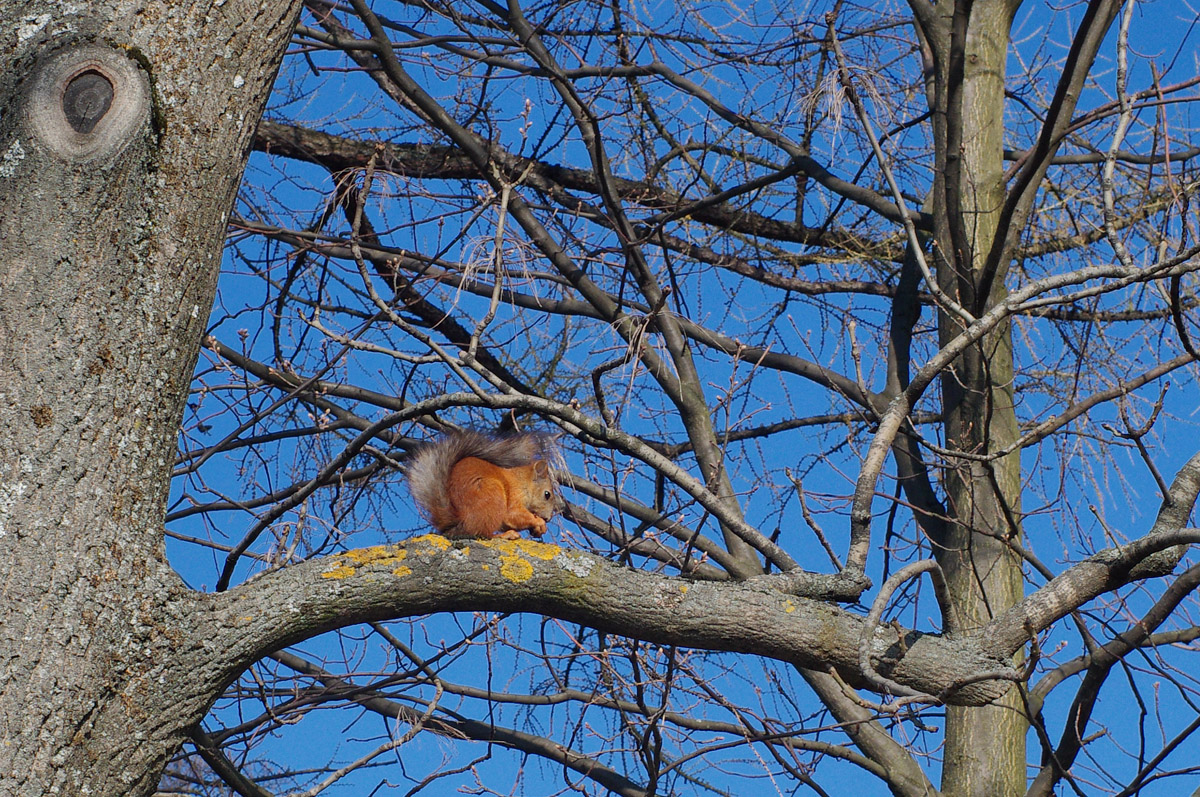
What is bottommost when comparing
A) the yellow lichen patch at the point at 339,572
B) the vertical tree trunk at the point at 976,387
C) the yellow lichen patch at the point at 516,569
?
the yellow lichen patch at the point at 339,572

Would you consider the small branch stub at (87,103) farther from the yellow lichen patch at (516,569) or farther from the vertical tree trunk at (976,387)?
the vertical tree trunk at (976,387)

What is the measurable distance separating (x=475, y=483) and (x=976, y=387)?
2608 millimetres

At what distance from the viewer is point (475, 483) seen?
11.9ft

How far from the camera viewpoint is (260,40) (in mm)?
2766

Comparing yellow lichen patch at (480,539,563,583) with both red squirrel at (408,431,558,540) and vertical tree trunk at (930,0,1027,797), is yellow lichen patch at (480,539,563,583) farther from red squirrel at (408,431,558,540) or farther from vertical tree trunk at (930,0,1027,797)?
vertical tree trunk at (930,0,1027,797)

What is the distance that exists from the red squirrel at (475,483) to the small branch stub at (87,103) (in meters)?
1.46

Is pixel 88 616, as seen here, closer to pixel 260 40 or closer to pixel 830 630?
pixel 260 40

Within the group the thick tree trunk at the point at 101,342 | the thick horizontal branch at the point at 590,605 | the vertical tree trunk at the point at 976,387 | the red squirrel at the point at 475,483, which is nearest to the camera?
the thick tree trunk at the point at 101,342

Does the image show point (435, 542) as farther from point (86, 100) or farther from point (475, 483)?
point (86, 100)

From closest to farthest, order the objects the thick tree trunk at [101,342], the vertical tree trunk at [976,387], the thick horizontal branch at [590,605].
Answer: the thick tree trunk at [101,342]
the thick horizontal branch at [590,605]
the vertical tree trunk at [976,387]

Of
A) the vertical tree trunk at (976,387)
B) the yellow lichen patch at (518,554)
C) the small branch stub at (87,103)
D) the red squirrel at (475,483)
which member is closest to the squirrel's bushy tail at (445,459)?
the red squirrel at (475,483)

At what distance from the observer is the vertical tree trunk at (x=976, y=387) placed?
455 centimetres

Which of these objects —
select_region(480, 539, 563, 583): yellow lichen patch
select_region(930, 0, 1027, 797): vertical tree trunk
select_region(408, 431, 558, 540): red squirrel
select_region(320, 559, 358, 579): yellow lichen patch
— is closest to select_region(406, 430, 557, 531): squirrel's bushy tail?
select_region(408, 431, 558, 540): red squirrel

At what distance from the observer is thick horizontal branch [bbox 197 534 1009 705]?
243cm
